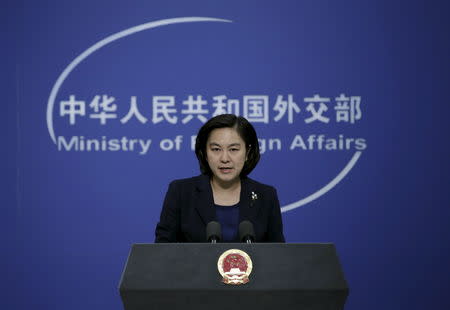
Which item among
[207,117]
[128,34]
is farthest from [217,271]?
[128,34]

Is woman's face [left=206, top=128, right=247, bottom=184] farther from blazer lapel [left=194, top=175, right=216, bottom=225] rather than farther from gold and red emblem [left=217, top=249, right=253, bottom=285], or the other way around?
gold and red emblem [left=217, top=249, right=253, bottom=285]

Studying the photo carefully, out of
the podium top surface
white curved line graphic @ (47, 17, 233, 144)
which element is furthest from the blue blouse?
white curved line graphic @ (47, 17, 233, 144)

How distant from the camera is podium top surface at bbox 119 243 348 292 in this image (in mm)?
1143

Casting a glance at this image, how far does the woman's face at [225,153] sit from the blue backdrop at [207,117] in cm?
131

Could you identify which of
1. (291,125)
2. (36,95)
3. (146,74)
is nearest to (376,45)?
(291,125)

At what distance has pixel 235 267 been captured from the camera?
3.80 feet

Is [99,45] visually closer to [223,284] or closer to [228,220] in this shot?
[228,220]

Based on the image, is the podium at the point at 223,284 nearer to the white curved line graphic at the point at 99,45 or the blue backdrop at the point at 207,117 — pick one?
the blue backdrop at the point at 207,117

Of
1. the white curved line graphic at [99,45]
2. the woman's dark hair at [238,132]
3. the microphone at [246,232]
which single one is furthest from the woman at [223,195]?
the white curved line graphic at [99,45]

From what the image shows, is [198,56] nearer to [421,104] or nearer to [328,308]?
[421,104]

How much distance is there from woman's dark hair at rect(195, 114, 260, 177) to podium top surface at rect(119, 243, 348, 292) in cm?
64

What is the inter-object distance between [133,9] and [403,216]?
6.09 ft

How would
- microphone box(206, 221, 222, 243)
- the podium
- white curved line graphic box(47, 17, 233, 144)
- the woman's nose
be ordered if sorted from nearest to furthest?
the podium < microphone box(206, 221, 222, 243) < the woman's nose < white curved line graphic box(47, 17, 233, 144)

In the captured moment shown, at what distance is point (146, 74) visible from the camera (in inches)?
122
